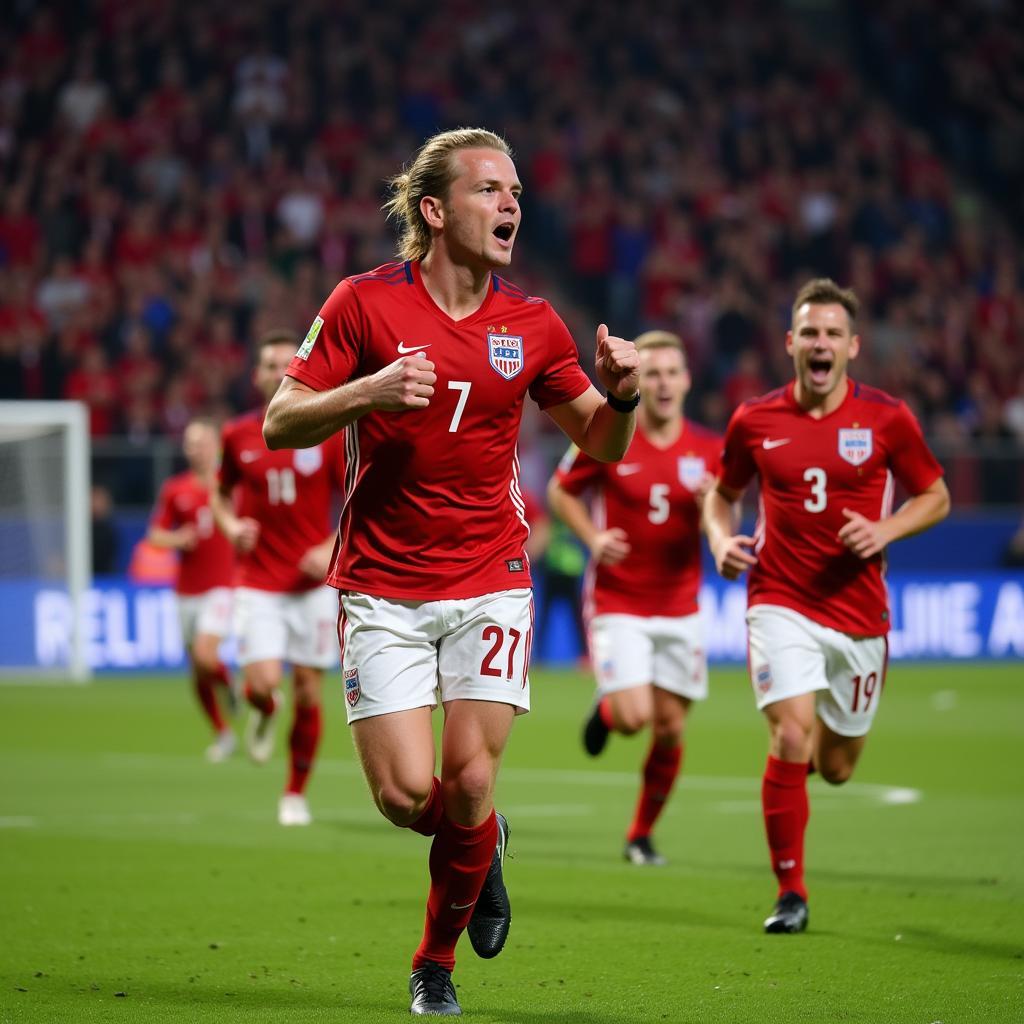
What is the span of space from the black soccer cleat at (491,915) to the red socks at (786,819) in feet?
5.62

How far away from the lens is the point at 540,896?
8328 millimetres

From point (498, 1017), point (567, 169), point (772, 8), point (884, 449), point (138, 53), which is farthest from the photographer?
point (772, 8)

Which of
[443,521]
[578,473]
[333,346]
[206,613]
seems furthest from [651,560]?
[206,613]

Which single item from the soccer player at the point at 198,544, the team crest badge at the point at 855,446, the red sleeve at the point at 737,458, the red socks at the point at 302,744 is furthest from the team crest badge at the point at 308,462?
the soccer player at the point at 198,544

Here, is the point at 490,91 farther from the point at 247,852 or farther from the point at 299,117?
the point at 247,852

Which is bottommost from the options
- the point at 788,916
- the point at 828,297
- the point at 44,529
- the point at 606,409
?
the point at 788,916

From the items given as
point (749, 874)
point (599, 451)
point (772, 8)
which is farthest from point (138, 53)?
point (599, 451)

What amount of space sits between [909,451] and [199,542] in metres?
9.58

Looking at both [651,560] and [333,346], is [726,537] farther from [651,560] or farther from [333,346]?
[333,346]

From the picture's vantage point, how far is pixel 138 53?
86.0 ft

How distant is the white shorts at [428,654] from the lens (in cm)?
572

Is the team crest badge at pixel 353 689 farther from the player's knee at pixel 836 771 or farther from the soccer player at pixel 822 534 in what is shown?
the player's knee at pixel 836 771

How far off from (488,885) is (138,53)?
22.1 m

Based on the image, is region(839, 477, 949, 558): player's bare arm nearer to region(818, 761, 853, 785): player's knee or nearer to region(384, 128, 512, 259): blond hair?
region(818, 761, 853, 785): player's knee
